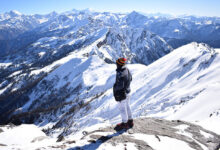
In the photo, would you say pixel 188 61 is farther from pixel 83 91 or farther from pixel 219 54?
pixel 83 91

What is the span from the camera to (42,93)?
6334 inches

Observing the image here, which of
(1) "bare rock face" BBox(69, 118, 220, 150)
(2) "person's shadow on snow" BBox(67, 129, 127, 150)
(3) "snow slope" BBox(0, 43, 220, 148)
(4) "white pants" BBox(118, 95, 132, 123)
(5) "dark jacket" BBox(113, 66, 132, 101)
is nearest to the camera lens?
(2) "person's shadow on snow" BBox(67, 129, 127, 150)

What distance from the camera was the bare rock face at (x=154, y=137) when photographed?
8633 mm

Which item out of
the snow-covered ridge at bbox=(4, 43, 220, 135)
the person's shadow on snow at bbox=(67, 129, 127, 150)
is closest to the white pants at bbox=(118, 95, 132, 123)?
the person's shadow on snow at bbox=(67, 129, 127, 150)

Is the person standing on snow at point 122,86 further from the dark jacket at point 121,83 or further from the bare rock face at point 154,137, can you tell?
the bare rock face at point 154,137

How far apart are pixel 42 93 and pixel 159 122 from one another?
16427cm

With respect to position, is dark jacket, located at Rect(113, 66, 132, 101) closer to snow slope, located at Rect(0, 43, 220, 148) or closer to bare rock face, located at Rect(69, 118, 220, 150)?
bare rock face, located at Rect(69, 118, 220, 150)

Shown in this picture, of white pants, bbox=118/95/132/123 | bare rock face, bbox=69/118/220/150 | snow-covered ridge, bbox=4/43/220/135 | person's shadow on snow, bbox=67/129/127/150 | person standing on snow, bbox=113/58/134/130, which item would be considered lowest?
snow-covered ridge, bbox=4/43/220/135

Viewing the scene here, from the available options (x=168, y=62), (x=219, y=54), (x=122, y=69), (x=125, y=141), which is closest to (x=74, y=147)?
(x=125, y=141)

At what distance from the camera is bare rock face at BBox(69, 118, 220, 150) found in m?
8.63

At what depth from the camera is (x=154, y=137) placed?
928 cm

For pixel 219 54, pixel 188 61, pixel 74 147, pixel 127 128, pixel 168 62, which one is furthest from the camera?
pixel 168 62

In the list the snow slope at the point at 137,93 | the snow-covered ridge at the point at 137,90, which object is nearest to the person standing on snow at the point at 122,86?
the snow slope at the point at 137,93

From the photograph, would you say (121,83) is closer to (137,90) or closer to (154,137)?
(154,137)
